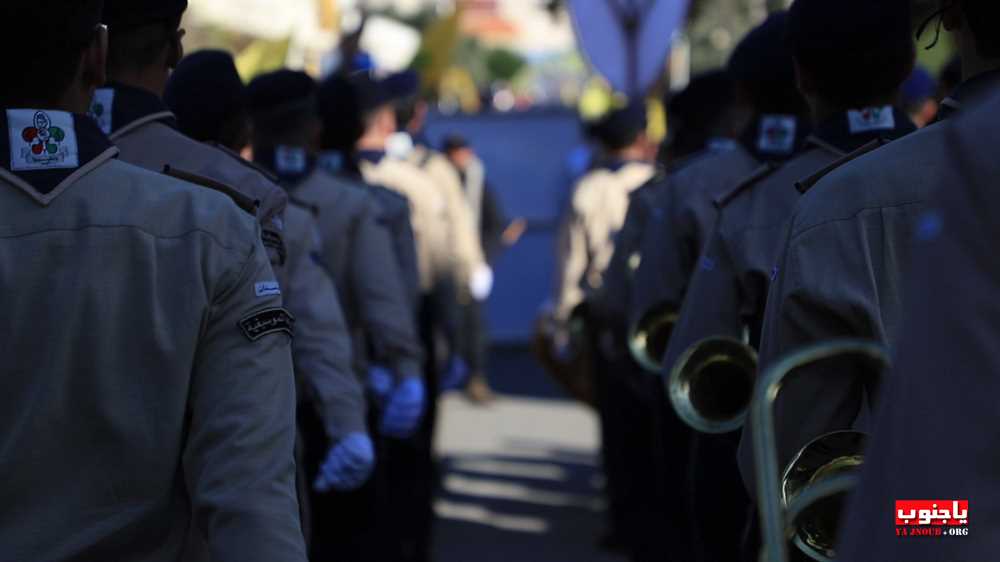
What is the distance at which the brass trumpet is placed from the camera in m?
4.54

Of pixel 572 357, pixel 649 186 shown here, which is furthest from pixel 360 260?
pixel 572 357

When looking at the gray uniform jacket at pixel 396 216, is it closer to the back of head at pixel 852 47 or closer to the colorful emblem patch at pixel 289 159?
the colorful emblem patch at pixel 289 159

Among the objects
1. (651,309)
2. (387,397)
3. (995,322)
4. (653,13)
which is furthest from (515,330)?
(995,322)

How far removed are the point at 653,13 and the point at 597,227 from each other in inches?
45.4

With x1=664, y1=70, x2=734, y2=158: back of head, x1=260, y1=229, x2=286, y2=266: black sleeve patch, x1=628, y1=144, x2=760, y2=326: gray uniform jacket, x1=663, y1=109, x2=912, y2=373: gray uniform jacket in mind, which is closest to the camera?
x1=260, y1=229, x2=286, y2=266: black sleeve patch

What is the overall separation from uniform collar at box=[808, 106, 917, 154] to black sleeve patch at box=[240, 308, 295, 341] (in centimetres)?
138

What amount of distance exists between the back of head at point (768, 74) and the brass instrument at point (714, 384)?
47.4 inches

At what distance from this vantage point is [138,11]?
3.13m

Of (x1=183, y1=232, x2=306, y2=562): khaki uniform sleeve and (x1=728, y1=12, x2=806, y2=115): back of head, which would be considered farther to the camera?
(x1=728, y1=12, x2=806, y2=115): back of head

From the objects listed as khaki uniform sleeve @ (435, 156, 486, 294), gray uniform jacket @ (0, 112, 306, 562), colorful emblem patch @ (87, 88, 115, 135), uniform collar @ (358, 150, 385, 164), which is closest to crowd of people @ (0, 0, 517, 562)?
gray uniform jacket @ (0, 112, 306, 562)

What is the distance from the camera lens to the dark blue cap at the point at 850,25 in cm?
304

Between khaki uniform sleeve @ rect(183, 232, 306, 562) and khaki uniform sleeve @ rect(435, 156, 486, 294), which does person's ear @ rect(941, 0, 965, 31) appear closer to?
khaki uniform sleeve @ rect(183, 232, 306, 562)

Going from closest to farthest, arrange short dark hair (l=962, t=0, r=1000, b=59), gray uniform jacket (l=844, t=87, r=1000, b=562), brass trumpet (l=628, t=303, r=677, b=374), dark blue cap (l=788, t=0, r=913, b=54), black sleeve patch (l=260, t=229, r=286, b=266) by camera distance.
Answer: gray uniform jacket (l=844, t=87, r=1000, b=562)
short dark hair (l=962, t=0, r=1000, b=59)
dark blue cap (l=788, t=0, r=913, b=54)
black sleeve patch (l=260, t=229, r=286, b=266)
brass trumpet (l=628, t=303, r=677, b=374)

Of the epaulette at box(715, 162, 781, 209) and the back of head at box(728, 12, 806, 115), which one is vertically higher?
the back of head at box(728, 12, 806, 115)
